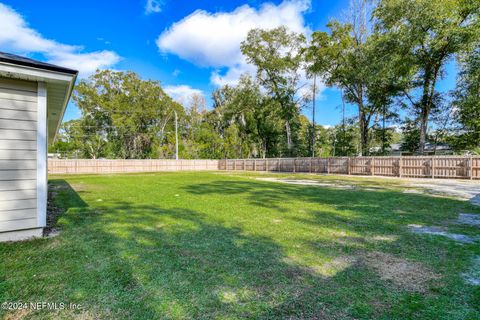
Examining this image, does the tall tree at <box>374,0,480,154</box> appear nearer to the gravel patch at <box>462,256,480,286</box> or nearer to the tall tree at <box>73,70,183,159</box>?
the gravel patch at <box>462,256,480,286</box>

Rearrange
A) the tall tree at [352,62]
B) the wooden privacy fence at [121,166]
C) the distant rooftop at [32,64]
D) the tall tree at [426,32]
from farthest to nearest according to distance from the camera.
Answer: the tall tree at [352,62] < the wooden privacy fence at [121,166] < the tall tree at [426,32] < the distant rooftop at [32,64]

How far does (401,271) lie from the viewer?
2.39 meters

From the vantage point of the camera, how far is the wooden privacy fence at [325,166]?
548 inches

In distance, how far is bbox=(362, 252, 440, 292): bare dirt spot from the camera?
2.13m

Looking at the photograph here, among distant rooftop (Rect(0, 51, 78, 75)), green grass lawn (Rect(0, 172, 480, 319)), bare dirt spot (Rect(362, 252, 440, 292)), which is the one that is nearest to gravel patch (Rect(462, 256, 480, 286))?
green grass lawn (Rect(0, 172, 480, 319))

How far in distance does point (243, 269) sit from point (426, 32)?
Result: 19.5 m

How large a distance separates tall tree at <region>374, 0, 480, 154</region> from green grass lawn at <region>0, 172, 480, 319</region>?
15.9 metres

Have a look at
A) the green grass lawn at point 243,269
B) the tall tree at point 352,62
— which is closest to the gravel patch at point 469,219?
the green grass lawn at point 243,269

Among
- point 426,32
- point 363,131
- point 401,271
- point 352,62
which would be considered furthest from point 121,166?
point 426,32

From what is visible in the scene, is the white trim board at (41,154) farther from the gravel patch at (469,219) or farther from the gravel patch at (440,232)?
the gravel patch at (469,219)

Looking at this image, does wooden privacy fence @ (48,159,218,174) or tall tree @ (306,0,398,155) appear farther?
tall tree @ (306,0,398,155)

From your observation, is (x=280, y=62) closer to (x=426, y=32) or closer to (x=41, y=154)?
(x=426, y=32)

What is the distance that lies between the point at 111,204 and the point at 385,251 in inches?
215

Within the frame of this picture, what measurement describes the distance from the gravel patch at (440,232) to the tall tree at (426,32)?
15.7 m
